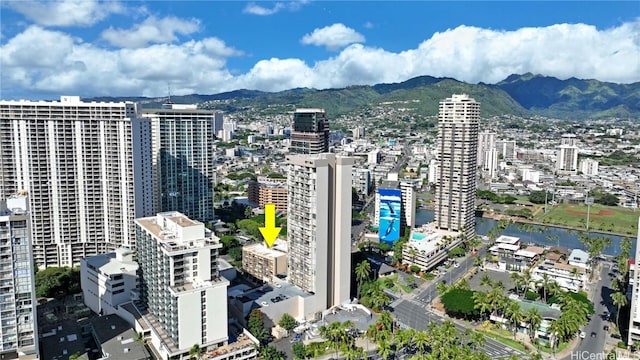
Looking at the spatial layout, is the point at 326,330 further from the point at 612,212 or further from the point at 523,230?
the point at 612,212

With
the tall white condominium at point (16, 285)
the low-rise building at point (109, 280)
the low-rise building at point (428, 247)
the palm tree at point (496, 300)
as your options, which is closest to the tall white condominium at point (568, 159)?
the low-rise building at point (428, 247)

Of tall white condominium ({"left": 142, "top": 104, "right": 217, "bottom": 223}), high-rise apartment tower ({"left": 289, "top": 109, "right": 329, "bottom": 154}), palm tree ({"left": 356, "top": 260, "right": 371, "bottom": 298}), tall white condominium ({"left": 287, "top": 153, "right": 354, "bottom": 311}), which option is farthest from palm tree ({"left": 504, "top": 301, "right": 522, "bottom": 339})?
tall white condominium ({"left": 142, "top": 104, "right": 217, "bottom": 223})

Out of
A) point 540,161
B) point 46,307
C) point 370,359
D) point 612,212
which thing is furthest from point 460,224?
point 540,161

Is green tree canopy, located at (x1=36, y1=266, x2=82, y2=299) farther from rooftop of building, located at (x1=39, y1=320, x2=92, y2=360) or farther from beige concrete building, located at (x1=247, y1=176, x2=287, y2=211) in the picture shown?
beige concrete building, located at (x1=247, y1=176, x2=287, y2=211)

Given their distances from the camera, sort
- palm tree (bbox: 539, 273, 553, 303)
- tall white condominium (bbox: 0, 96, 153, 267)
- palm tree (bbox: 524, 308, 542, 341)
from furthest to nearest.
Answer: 1. tall white condominium (bbox: 0, 96, 153, 267)
2. palm tree (bbox: 539, 273, 553, 303)
3. palm tree (bbox: 524, 308, 542, 341)

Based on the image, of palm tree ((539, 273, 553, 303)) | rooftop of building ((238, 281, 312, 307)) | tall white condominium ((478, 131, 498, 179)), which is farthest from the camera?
tall white condominium ((478, 131, 498, 179))

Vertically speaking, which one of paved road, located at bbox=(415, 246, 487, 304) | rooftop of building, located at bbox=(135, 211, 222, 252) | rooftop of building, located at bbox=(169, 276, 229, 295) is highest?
rooftop of building, located at bbox=(135, 211, 222, 252)

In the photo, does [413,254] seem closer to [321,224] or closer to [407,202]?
[407,202]
